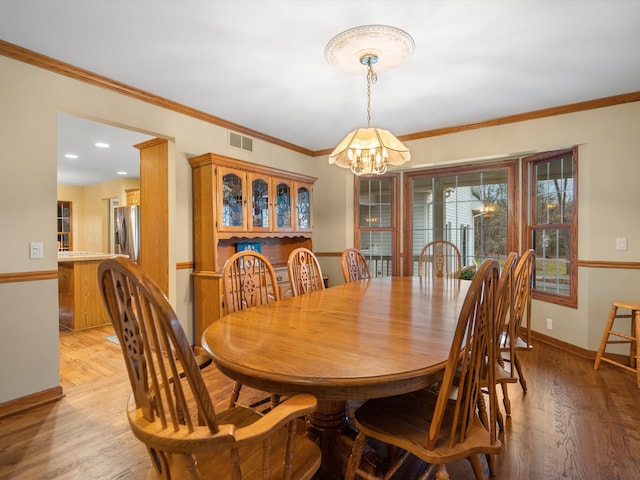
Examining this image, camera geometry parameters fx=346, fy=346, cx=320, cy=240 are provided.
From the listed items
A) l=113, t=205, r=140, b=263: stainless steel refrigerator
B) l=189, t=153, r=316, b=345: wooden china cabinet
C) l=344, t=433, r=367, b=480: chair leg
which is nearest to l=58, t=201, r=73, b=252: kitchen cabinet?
l=113, t=205, r=140, b=263: stainless steel refrigerator

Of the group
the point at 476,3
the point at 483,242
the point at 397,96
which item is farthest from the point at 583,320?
the point at 476,3

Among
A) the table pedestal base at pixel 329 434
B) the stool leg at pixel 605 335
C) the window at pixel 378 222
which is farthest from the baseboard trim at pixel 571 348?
the table pedestal base at pixel 329 434

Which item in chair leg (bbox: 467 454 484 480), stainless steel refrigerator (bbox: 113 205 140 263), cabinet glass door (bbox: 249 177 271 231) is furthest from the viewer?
stainless steel refrigerator (bbox: 113 205 140 263)

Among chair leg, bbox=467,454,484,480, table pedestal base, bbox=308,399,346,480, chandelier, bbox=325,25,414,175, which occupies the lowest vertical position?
table pedestal base, bbox=308,399,346,480

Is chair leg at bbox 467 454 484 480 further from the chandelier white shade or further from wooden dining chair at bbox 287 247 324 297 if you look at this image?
the chandelier white shade

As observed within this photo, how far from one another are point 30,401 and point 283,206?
2724 millimetres

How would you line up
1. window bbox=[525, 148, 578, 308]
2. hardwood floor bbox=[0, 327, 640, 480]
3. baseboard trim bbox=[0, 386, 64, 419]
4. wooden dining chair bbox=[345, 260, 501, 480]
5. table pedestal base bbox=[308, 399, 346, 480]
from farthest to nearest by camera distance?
window bbox=[525, 148, 578, 308]
baseboard trim bbox=[0, 386, 64, 419]
hardwood floor bbox=[0, 327, 640, 480]
table pedestal base bbox=[308, 399, 346, 480]
wooden dining chair bbox=[345, 260, 501, 480]

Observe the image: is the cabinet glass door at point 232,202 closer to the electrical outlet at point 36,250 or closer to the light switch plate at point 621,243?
the electrical outlet at point 36,250

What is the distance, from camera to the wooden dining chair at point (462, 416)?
103 centimetres

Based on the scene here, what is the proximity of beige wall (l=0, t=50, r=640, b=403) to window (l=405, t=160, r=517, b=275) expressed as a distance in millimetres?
344

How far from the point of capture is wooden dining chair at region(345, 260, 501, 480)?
1.03 meters

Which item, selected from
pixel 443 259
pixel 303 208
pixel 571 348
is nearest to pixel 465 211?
pixel 443 259

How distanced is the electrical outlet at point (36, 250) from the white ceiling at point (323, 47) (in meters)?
1.28

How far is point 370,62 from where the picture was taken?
2193mm
